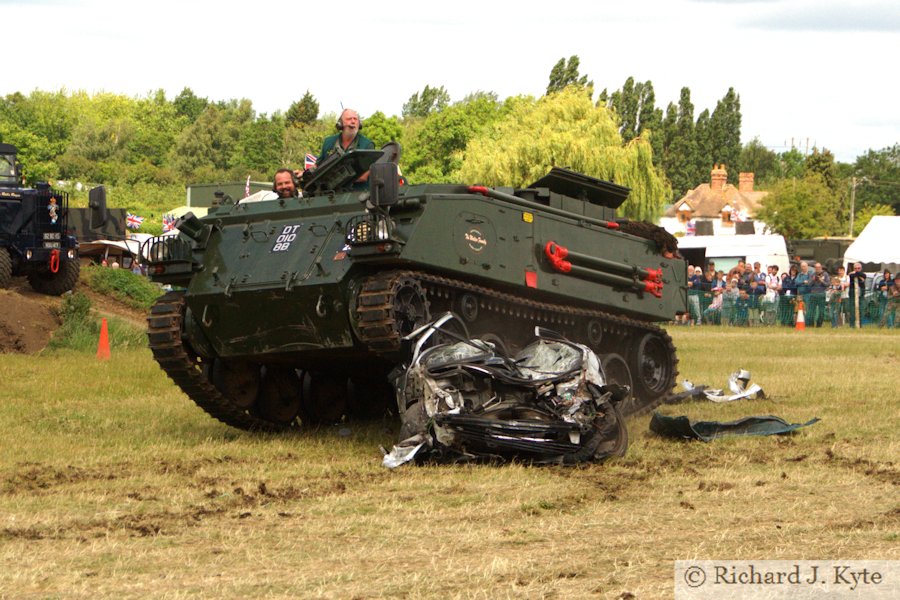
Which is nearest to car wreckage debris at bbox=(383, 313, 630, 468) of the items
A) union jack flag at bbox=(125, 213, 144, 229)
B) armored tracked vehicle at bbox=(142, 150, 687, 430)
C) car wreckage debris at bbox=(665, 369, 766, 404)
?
armored tracked vehicle at bbox=(142, 150, 687, 430)

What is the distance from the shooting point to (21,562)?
7852 millimetres

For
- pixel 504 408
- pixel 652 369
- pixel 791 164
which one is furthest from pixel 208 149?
pixel 504 408

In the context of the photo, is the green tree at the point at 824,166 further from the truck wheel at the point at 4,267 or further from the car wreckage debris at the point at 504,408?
the car wreckage debris at the point at 504,408

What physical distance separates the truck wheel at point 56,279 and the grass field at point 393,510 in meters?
12.2

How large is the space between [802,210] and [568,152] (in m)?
45.5

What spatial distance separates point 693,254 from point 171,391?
100 feet

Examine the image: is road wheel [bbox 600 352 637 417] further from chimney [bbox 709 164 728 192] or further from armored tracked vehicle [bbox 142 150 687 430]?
chimney [bbox 709 164 728 192]

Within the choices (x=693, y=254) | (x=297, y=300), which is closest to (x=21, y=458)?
(x=297, y=300)

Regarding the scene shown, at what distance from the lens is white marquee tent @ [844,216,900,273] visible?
41344 mm

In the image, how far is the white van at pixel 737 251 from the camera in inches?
1747

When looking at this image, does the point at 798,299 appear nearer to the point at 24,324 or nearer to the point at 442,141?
the point at 24,324

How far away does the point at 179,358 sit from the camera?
13594 mm

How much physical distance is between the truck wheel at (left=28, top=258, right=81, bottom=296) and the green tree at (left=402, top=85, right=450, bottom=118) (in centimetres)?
7645

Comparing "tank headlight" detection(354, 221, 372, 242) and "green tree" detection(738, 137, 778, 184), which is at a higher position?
"green tree" detection(738, 137, 778, 184)
